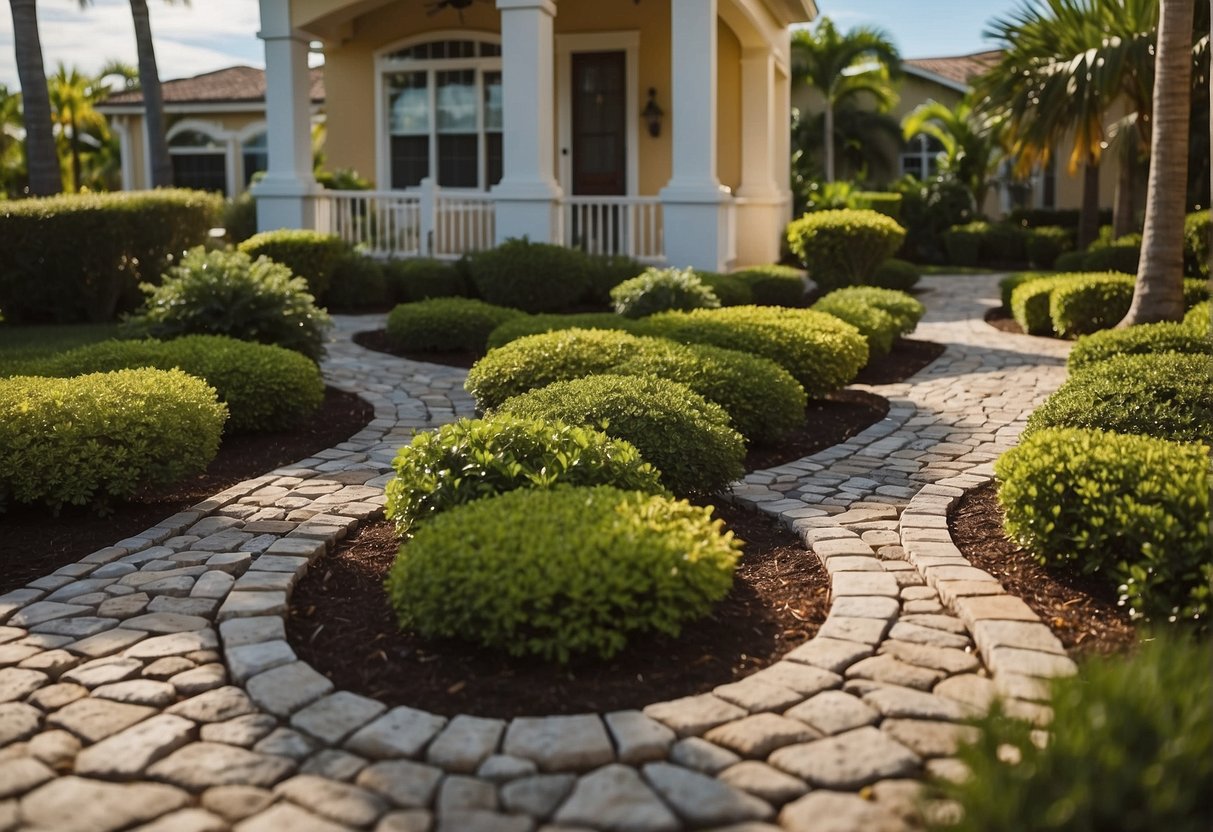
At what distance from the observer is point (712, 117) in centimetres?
1338

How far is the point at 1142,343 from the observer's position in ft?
25.2

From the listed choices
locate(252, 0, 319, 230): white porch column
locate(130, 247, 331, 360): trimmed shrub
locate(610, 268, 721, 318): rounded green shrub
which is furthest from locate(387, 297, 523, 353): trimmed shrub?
locate(252, 0, 319, 230): white porch column

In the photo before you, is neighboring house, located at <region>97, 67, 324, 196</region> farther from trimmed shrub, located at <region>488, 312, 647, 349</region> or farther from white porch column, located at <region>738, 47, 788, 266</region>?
trimmed shrub, located at <region>488, 312, 647, 349</region>

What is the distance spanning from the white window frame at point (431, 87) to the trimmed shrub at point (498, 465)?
1268cm

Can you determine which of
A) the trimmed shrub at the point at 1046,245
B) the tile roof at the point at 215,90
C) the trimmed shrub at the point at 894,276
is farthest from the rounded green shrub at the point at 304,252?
the tile roof at the point at 215,90

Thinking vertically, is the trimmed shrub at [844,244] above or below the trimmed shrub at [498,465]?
above

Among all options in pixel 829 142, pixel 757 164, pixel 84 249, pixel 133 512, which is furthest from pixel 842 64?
pixel 133 512

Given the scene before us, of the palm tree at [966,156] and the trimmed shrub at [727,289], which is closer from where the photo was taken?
the trimmed shrub at [727,289]

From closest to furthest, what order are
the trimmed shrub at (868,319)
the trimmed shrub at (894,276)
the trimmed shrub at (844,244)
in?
1. the trimmed shrub at (868,319)
2. the trimmed shrub at (844,244)
3. the trimmed shrub at (894,276)

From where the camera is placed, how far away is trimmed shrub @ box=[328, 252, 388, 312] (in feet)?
45.2

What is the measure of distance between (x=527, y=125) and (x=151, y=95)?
8.24 metres

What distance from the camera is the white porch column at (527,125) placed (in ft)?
43.8

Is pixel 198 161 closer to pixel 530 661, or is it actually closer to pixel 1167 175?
pixel 1167 175

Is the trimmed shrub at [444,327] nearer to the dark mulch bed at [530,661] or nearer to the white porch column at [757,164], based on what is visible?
the dark mulch bed at [530,661]
